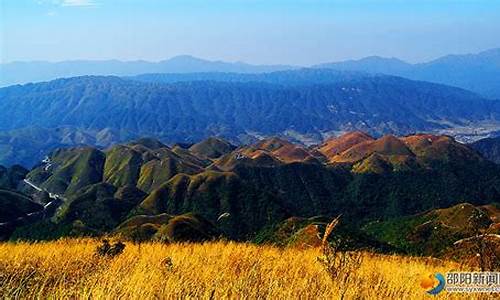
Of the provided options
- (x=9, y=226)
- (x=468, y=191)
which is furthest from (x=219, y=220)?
(x=468, y=191)

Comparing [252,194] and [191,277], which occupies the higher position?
[191,277]

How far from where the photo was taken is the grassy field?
738cm

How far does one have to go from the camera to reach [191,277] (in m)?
8.52

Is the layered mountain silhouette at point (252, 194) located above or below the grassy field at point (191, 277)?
below

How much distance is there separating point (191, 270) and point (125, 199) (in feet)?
463

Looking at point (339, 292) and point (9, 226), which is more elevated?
point (339, 292)

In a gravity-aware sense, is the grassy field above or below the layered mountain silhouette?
above

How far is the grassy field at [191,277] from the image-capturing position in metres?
7.38

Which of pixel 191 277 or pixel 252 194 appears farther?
pixel 252 194

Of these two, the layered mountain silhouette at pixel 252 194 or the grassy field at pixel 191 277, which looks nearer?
the grassy field at pixel 191 277

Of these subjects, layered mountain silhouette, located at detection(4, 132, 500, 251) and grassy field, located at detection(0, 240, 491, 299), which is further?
layered mountain silhouette, located at detection(4, 132, 500, 251)

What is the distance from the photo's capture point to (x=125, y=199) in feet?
480

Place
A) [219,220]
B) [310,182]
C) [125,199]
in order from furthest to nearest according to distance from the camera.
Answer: [310,182], [125,199], [219,220]

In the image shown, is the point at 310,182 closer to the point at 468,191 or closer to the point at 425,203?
the point at 425,203
